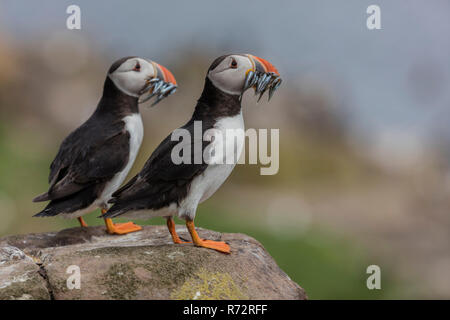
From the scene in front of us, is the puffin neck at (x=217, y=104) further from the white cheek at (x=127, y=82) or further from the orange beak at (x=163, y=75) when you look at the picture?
the white cheek at (x=127, y=82)

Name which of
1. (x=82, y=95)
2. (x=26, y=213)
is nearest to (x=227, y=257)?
(x=26, y=213)

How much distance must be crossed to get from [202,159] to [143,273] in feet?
3.27

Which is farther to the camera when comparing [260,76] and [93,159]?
[93,159]

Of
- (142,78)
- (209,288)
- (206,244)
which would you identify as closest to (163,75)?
(142,78)

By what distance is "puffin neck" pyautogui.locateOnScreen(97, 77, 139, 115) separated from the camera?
5.48 metres

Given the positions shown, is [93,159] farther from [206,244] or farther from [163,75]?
[206,244]

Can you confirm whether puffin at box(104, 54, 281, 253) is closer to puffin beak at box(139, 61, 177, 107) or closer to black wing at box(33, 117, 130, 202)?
puffin beak at box(139, 61, 177, 107)

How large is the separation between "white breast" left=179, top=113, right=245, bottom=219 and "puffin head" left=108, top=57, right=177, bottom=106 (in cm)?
90

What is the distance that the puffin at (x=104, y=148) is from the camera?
5.31m

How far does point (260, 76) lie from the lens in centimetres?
438

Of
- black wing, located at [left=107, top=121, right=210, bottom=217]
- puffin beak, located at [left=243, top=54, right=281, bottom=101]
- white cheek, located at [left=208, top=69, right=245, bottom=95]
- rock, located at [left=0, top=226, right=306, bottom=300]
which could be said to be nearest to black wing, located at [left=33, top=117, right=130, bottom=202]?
rock, located at [left=0, top=226, right=306, bottom=300]

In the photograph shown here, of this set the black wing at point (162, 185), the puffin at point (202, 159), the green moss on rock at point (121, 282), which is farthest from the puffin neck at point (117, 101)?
the green moss on rock at point (121, 282)

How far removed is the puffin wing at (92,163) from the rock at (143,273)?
79 centimetres

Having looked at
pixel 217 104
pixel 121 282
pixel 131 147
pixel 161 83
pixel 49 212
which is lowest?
pixel 121 282
